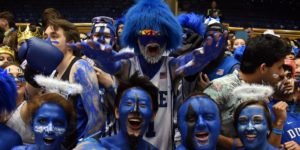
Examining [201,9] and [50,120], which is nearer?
[50,120]

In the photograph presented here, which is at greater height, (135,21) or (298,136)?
(135,21)

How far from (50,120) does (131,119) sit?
0.45 metres

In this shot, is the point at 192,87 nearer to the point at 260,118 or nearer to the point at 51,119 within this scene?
the point at 260,118

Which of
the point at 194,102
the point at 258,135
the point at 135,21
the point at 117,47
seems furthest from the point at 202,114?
the point at 117,47

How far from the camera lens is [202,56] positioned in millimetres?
3037

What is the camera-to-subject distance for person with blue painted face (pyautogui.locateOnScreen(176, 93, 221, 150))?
105 inches

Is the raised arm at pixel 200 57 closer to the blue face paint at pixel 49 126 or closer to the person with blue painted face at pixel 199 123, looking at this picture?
the person with blue painted face at pixel 199 123

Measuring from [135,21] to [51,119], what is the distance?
894 millimetres

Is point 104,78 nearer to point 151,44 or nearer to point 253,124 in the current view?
point 151,44

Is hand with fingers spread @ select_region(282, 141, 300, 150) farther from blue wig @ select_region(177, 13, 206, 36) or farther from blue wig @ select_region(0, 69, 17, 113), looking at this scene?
blue wig @ select_region(0, 69, 17, 113)

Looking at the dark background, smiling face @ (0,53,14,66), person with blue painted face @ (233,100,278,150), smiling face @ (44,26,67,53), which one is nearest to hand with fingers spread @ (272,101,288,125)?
person with blue painted face @ (233,100,278,150)

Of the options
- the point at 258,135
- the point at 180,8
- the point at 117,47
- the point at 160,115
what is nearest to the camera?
the point at 258,135

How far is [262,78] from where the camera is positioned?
10.4 feet

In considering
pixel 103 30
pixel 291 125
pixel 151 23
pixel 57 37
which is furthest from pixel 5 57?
pixel 291 125
